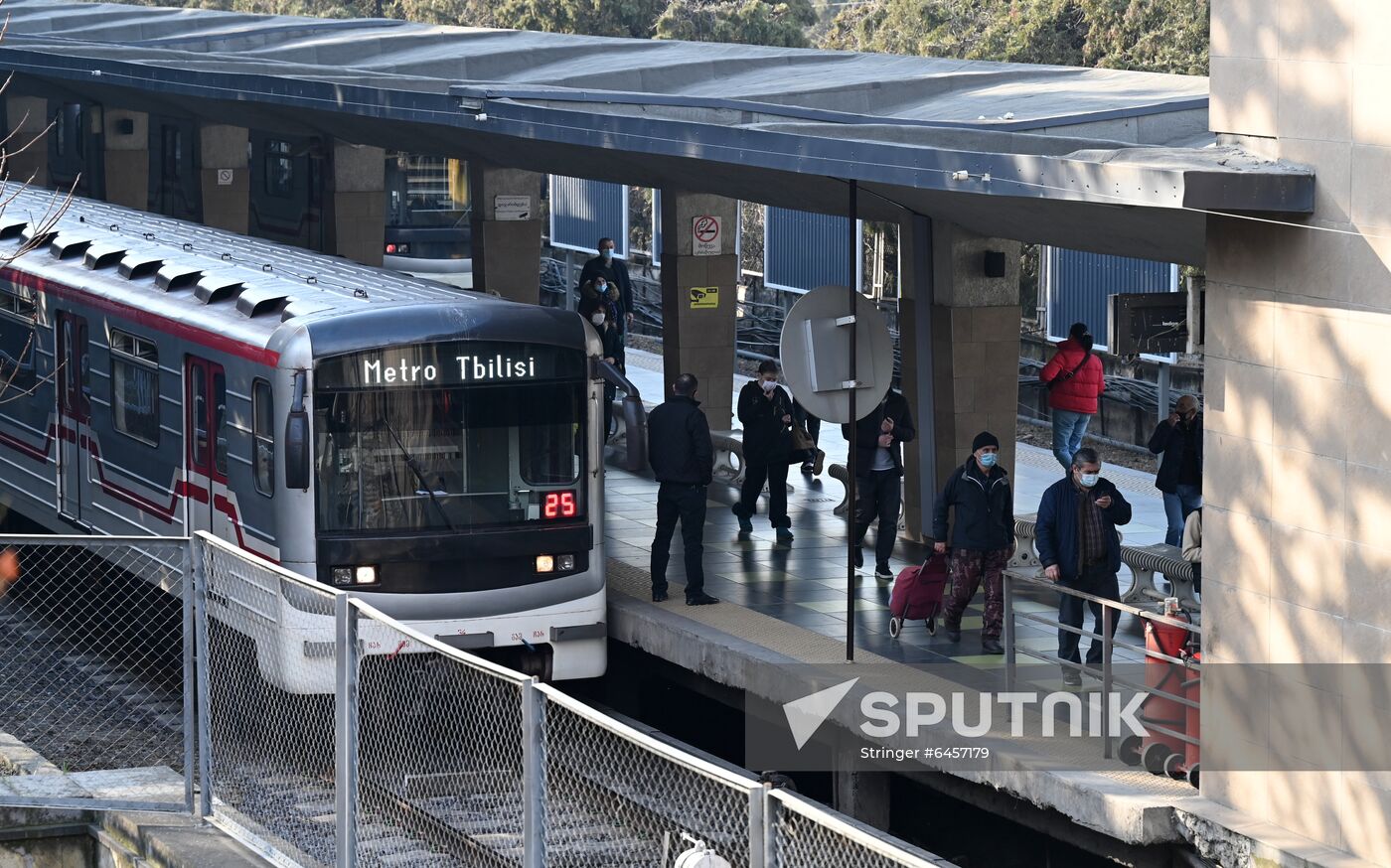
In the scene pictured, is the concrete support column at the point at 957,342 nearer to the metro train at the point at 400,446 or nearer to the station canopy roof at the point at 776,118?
the station canopy roof at the point at 776,118

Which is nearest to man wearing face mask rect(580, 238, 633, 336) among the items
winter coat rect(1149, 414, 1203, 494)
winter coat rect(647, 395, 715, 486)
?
winter coat rect(647, 395, 715, 486)

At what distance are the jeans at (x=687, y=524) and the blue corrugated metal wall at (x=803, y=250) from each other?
1658 cm

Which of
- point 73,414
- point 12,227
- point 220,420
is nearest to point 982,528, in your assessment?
point 220,420

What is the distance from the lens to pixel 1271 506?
9.82m

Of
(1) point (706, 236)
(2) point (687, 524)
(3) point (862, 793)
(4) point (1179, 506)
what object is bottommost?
(3) point (862, 793)

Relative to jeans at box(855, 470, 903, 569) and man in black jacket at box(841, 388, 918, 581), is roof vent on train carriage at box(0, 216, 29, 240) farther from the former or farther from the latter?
jeans at box(855, 470, 903, 569)

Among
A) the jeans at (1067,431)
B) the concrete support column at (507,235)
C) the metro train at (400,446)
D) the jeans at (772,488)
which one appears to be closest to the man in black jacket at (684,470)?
the metro train at (400,446)

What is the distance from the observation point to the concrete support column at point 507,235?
25094mm

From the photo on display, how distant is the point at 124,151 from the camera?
104 feet

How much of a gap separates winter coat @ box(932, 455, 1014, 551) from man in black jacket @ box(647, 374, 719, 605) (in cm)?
198

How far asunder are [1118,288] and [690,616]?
39.9 feet

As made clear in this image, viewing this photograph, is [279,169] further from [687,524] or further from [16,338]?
[687,524]

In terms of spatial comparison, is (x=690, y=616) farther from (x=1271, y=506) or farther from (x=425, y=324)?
(x=1271, y=506)

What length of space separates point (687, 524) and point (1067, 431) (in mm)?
5173
